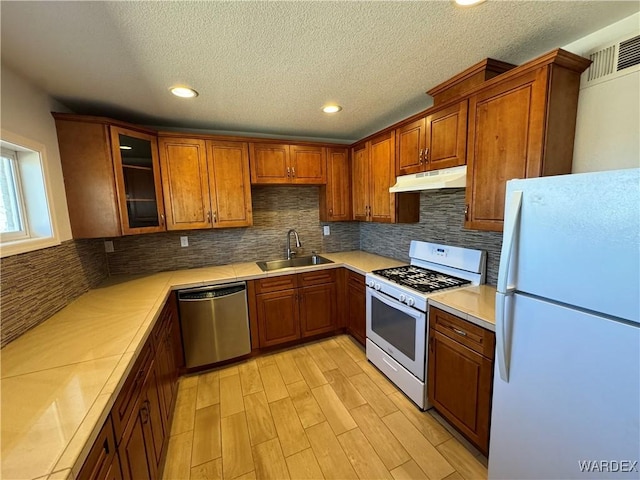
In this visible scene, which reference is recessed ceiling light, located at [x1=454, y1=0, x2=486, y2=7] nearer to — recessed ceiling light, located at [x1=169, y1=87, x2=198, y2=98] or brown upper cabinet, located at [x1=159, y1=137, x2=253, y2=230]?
recessed ceiling light, located at [x1=169, y1=87, x2=198, y2=98]

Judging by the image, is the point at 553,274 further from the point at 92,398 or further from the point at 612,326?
the point at 92,398

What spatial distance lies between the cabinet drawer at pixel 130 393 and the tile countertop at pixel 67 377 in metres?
0.08

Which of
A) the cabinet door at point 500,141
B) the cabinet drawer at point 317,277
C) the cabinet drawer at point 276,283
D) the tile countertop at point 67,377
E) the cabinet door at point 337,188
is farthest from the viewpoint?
the cabinet door at point 337,188

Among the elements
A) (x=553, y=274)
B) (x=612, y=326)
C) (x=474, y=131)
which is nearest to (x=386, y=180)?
(x=474, y=131)

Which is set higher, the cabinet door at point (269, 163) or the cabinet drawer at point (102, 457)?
the cabinet door at point (269, 163)

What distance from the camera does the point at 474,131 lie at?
1703 mm

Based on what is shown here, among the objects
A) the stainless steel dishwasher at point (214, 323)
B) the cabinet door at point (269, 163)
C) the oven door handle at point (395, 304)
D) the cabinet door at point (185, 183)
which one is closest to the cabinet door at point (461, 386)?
the oven door handle at point (395, 304)

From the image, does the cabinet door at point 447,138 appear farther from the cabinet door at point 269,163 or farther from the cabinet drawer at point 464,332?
the cabinet door at point 269,163

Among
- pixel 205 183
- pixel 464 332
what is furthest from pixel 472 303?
pixel 205 183

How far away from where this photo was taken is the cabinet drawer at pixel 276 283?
2596mm

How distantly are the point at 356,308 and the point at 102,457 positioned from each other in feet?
7.29

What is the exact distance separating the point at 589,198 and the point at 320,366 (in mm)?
2316

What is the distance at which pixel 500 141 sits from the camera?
1555mm

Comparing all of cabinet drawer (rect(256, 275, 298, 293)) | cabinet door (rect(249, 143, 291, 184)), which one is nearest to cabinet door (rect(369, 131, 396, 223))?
cabinet door (rect(249, 143, 291, 184))
